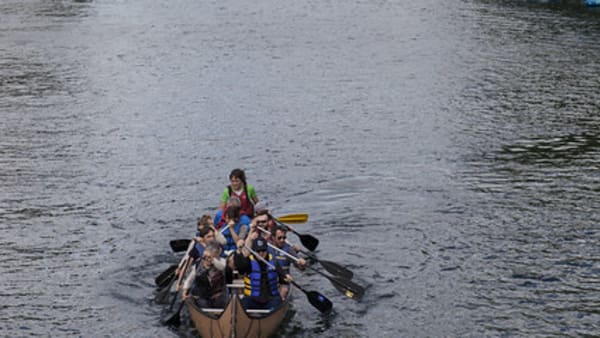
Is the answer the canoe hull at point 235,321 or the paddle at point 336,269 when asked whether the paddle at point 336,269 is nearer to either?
the paddle at point 336,269

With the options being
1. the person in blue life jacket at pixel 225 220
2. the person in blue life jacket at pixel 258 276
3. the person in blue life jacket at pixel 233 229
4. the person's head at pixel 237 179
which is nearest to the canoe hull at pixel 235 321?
the person in blue life jacket at pixel 258 276

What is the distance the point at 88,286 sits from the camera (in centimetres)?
2175

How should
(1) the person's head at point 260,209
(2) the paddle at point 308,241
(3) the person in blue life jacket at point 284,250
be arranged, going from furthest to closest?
(2) the paddle at point 308,241, (1) the person's head at point 260,209, (3) the person in blue life jacket at point 284,250

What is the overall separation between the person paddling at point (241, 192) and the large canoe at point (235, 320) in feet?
12.6

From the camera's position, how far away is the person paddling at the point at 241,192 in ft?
69.6

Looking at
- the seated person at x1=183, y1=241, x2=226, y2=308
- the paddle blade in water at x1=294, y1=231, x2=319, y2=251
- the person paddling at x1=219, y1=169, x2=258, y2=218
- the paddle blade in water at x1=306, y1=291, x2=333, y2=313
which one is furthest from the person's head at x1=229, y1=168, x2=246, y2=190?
the paddle blade in water at x1=306, y1=291, x2=333, y2=313

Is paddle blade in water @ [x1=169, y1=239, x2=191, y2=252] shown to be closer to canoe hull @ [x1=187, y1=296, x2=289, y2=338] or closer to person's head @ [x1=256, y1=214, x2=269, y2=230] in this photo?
person's head @ [x1=256, y1=214, x2=269, y2=230]

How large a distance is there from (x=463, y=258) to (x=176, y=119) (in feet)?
61.2

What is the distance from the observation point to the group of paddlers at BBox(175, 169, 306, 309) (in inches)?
703

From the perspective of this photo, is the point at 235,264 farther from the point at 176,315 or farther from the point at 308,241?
the point at 308,241

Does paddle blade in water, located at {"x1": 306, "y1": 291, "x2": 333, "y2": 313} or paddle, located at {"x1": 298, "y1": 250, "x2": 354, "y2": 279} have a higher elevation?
paddle blade in water, located at {"x1": 306, "y1": 291, "x2": 333, "y2": 313}

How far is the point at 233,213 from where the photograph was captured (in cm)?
1923

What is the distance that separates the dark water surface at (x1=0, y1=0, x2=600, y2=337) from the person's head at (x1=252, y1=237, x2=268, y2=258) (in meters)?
2.16

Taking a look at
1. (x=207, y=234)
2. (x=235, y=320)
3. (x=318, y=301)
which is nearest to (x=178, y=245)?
(x=207, y=234)
